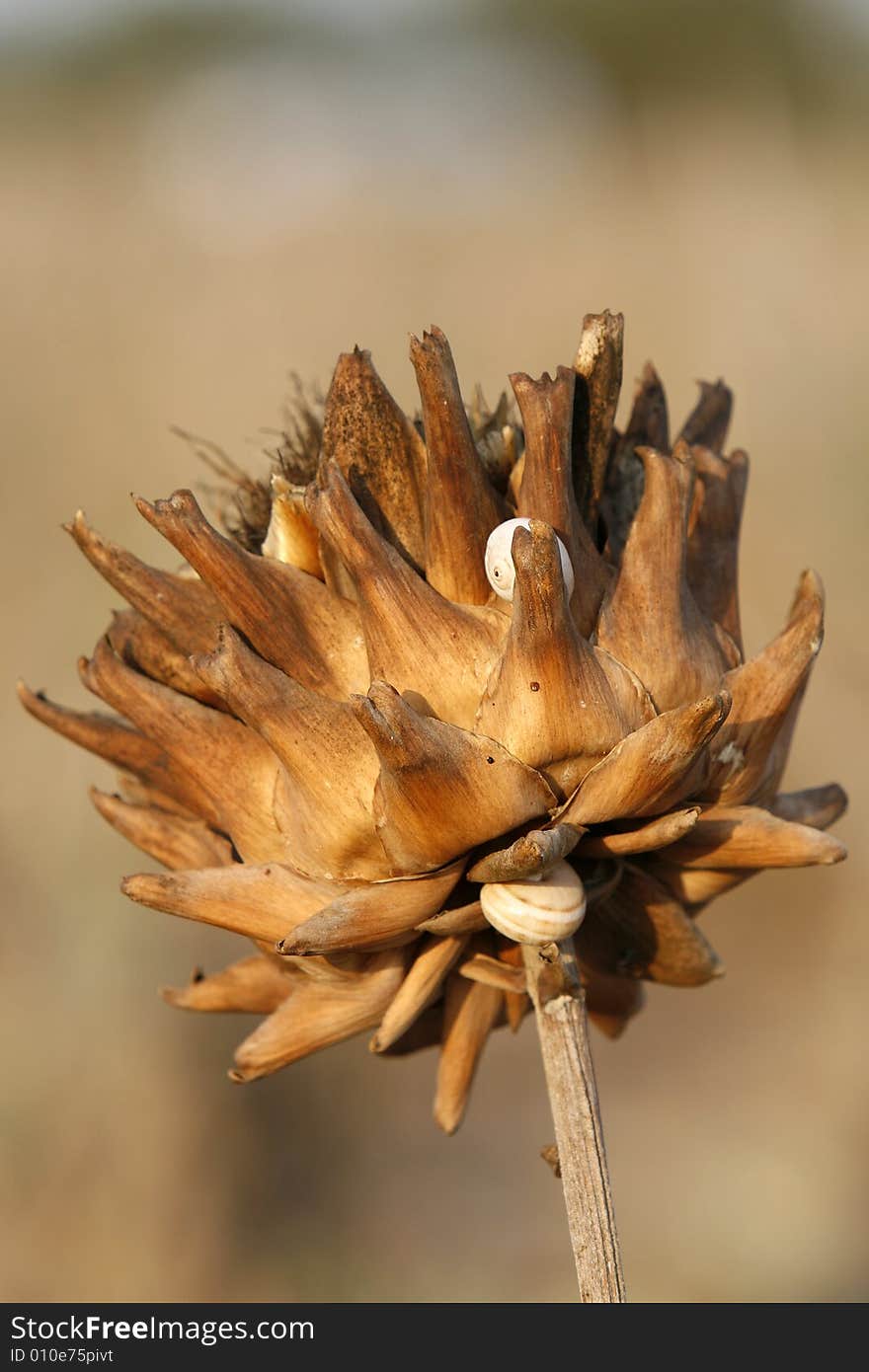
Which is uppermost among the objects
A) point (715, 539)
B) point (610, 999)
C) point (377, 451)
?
point (377, 451)

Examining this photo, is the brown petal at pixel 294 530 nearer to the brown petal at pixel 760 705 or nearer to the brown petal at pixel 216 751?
the brown petal at pixel 216 751

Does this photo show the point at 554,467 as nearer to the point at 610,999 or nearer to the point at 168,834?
the point at 168,834

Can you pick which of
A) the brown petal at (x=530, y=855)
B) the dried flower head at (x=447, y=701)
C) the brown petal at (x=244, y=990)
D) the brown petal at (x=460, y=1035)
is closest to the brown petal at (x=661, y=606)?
the dried flower head at (x=447, y=701)

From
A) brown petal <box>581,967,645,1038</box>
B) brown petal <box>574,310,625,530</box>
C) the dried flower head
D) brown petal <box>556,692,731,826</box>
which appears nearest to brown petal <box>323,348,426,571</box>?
the dried flower head

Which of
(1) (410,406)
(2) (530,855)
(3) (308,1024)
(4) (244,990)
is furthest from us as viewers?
(1) (410,406)

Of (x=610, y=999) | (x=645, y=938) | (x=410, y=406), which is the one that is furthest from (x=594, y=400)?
(x=410, y=406)

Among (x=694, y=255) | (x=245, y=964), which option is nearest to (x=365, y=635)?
(x=245, y=964)
